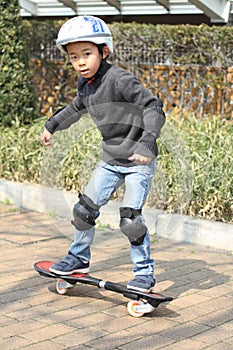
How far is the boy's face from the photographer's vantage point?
4363 millimetres

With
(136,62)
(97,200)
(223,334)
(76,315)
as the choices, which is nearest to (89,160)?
(97,200)

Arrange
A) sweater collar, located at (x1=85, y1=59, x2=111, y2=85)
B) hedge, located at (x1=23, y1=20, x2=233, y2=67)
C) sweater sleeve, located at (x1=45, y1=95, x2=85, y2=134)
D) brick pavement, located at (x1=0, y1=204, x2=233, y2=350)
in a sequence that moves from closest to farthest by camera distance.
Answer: brick pavement, located at (x1=0, y1=204, x2=233, y2=350)
sweater collar, located at (x1=85, y1=59, x2=111, y2=85)
sweater sleeve, located at (x1=45, y1=95, x2=85, y2=134)
hedge, located at (x1=23, y1=20, x2=233, y2=67)

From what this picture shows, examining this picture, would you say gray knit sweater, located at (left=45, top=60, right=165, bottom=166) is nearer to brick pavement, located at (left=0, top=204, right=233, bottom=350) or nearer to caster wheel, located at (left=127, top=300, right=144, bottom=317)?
caster wheel, located at (left=127, top=300, right=144, bottom=317)

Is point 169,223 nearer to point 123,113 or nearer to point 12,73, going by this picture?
point 123,113

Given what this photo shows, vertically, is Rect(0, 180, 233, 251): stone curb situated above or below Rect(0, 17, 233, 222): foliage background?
below

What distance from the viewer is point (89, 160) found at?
6570 millimetres

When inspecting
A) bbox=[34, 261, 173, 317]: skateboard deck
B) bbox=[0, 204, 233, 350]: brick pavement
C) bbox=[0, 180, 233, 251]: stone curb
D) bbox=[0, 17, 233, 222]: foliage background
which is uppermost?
bbox=[0, 17, 233, 222]: foliage background

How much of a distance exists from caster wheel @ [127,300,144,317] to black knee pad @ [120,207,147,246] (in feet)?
1.11

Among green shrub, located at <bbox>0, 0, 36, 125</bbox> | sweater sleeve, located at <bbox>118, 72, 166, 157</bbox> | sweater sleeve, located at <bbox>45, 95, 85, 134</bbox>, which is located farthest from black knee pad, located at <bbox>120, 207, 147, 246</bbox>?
green shrub, located at <bbox>0, 0, 36, 125</bbox>

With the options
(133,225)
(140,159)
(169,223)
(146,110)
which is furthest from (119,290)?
(169,223)

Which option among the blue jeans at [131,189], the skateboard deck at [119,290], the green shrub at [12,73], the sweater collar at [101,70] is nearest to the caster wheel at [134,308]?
the skateboard deck at [119,290]

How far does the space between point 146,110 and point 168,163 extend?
2303 mm

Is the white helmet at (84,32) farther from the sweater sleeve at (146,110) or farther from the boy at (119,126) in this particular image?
the sweater sleeve at (146,110)

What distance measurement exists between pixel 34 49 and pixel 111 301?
24.7 ft
